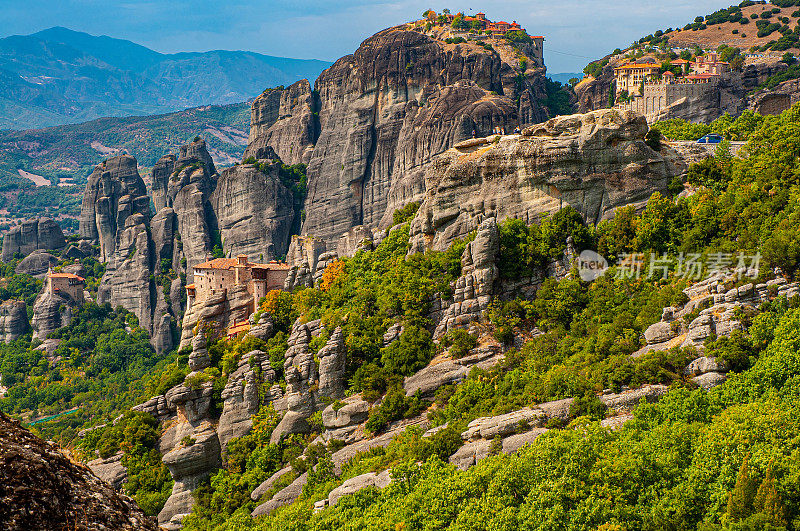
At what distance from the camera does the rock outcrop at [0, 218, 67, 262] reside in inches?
5143

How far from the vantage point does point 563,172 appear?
40.7 m

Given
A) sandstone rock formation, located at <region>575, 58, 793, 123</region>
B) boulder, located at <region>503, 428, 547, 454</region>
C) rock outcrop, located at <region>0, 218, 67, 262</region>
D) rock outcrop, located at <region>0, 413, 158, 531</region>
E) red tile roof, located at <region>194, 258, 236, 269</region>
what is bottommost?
boulder, located at <region>503, 428, 547, 454</region>

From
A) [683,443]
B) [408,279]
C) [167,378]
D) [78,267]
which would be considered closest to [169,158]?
[78,267]

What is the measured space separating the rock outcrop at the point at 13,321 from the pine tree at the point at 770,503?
104751mm

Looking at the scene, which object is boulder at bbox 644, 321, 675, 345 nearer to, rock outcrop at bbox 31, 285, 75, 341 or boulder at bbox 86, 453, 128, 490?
boulder at bbox 86, 453, 128, 490

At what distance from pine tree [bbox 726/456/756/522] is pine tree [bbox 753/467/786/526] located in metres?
0.19

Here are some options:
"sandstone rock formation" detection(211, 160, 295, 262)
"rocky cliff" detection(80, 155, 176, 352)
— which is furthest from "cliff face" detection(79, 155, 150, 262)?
"sandstone rock formation" detection(211, 160, 295, 262)

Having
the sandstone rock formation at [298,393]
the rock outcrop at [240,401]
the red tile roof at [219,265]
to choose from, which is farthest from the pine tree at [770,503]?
the red tile roof at [219,265]

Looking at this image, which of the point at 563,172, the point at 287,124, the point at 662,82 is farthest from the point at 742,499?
the point at 287,124

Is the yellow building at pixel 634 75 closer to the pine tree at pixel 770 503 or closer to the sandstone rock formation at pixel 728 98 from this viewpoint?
the sandstone rock formation at pixel 728 98

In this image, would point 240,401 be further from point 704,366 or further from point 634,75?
point 634,75

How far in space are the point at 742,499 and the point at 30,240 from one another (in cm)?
12985

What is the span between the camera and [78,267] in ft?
397

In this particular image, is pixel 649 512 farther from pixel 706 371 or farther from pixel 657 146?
pixel 657 146
